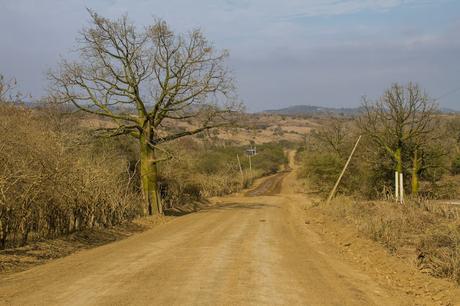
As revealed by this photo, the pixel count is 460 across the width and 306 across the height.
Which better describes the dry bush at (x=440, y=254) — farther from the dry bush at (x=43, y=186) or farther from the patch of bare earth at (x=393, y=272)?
the dry bush at (x=43, y=186)

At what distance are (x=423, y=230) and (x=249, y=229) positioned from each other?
692cm

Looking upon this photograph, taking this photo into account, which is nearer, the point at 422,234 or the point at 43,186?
the point at 43,186

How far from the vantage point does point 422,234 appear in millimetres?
16562

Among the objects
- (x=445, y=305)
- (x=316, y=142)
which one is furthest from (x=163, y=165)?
(x=316, y=142)

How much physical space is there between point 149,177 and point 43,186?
14580 millimetres

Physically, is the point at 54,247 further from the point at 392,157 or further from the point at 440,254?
the point at 392,157

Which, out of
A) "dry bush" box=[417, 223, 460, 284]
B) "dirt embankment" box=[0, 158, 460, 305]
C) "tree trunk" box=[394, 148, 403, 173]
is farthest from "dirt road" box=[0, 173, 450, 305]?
"tree trunk" box=[394, 148, 403, 173]

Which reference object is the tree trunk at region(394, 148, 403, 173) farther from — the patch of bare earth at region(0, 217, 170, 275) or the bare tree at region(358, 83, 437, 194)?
the patch of bare earth at region(0, 217, 170, 275)

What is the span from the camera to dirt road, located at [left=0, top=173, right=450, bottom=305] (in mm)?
8102

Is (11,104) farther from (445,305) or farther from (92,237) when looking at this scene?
(445,305)

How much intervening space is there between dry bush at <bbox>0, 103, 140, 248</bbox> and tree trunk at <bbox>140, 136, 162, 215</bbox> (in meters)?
7.04

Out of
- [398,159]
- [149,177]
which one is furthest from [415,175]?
[149,177]

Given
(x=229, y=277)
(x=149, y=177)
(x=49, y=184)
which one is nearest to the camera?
(x=229, y=277)

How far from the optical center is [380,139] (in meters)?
49.3
